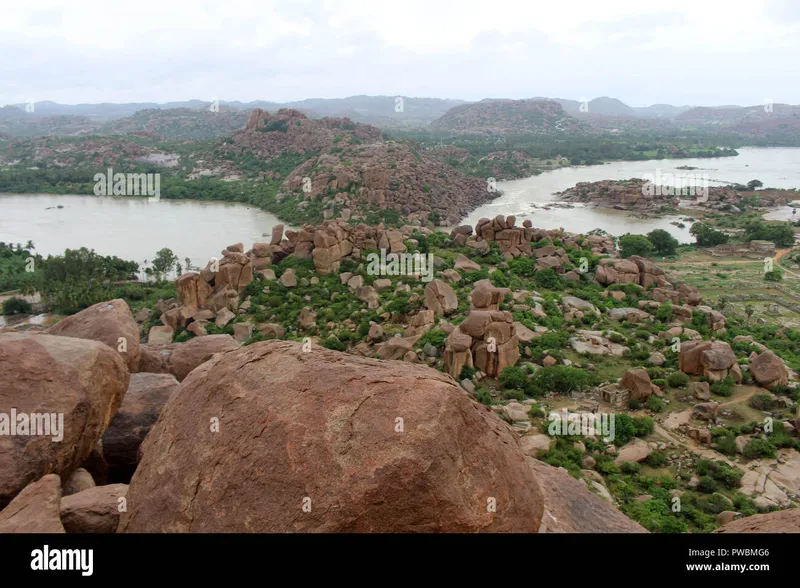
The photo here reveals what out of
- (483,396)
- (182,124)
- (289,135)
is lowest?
(483,396)

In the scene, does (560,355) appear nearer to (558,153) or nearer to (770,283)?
(770,283)

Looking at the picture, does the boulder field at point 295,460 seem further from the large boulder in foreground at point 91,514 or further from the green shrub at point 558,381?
the green shrub at point 558,381

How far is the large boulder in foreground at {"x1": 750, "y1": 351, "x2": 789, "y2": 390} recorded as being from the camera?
52.7 ft

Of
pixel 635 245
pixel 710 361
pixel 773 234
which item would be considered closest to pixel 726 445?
pixel 710 361

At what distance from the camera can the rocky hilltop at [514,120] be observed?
15338 centimetres

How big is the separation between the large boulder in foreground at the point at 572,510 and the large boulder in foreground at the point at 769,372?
13.0 meters

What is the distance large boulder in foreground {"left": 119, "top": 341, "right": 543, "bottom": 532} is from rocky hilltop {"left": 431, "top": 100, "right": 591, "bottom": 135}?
149809 millimetres

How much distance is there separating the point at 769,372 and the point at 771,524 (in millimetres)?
13429

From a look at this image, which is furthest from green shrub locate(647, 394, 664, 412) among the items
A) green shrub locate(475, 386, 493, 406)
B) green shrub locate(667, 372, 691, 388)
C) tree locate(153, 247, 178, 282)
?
tree locate(153, 247, 178, 282)

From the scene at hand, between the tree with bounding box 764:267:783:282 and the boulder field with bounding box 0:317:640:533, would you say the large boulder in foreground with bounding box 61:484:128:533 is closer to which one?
the boulder field with bounding box 0:317:640:533

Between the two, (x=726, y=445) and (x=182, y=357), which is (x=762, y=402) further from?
(x=182, y=357)

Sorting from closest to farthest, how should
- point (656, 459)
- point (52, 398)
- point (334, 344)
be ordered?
point (52, 398), point (656, 459), point (334, 344)

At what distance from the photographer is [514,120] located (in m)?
165

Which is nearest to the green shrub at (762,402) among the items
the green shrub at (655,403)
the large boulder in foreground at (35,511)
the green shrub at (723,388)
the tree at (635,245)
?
the green shrub at (723,388)
